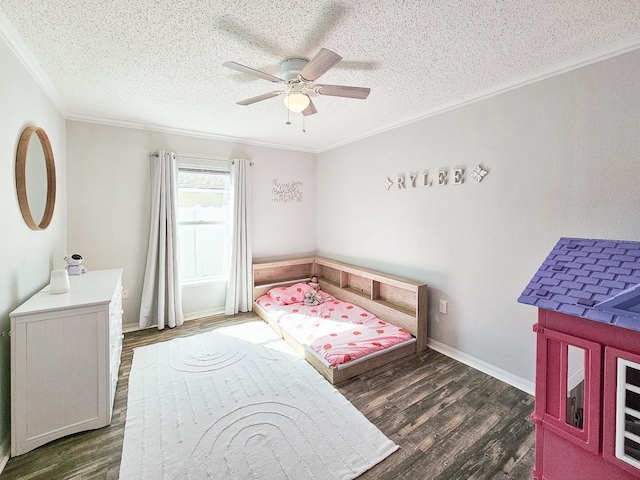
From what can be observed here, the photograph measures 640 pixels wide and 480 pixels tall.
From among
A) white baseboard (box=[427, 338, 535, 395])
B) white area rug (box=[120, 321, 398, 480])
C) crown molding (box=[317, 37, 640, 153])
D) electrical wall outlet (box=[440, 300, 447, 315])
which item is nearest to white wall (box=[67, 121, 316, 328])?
white area rug (box=[120, 321, 398, 480])

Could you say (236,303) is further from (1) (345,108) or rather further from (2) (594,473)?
(2) (594,473)

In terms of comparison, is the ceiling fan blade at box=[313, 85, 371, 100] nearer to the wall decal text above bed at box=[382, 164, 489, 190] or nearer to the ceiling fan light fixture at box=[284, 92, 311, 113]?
the ceiling fan light fixture at box=[284, 92, 311, 113]

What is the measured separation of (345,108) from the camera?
9.17 feet

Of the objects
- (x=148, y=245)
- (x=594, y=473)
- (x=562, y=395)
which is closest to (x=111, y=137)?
(x=148, y=245)

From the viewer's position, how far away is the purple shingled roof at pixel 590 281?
110cm

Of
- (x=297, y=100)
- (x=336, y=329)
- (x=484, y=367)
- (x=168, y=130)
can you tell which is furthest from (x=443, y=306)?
(x=168, y=130)

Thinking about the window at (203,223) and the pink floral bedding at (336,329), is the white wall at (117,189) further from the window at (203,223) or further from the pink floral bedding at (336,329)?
the pink floral bedding at (336,329)

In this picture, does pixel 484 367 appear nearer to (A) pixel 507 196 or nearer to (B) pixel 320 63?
(A) pixel 507 196

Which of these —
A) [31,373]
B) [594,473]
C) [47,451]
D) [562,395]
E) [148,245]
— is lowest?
[47,451]

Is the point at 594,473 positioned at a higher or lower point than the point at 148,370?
higher

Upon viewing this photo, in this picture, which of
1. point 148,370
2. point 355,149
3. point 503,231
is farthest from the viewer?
point 355,149

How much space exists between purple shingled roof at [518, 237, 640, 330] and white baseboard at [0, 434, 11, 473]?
114 inches

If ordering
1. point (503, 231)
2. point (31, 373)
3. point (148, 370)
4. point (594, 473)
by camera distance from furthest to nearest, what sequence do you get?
point (148, 370) < point (503, 231) < point (31, 373) < point (594, 473)

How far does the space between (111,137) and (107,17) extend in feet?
6.71
